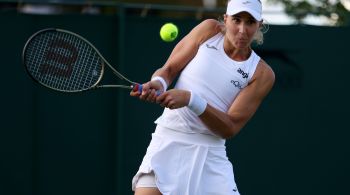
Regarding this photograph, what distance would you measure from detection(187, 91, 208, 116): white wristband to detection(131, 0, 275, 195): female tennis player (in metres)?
0.11

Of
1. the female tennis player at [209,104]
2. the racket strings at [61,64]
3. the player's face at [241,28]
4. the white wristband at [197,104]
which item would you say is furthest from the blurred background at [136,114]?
the white wristband at [197,104]

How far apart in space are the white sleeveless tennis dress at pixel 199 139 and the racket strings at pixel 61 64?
553 millimetres

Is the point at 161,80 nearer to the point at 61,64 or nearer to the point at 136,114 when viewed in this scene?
the point at 61,64

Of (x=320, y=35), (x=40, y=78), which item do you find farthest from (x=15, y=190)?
(x=320, y=35)

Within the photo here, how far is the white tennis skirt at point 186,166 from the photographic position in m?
4.25

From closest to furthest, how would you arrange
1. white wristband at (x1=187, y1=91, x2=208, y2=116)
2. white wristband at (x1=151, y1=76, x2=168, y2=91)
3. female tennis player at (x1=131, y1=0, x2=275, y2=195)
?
1. white wristband at (x1=187, y1=91, x2=208, y2=116)
2. white wristband at (x1=151, y1=76, x2=168, y2=91)
3. female tennis player at (x1=131, y1=0, x2=275, y2=195)

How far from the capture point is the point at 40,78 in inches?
181

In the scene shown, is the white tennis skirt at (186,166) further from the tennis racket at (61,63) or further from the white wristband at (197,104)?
the tennis racket at (61,63)

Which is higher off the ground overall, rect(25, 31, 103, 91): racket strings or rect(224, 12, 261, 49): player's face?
rect(224, 12, 261, 49): player's face

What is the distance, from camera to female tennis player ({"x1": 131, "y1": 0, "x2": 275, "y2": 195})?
422cm

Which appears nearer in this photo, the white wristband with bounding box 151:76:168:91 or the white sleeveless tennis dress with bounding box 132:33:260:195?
the white wristband with bounding box 151:76:168:91

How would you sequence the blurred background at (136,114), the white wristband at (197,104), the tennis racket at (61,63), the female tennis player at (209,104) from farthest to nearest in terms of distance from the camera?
the blurred background at (136,114), the tennis racket at (61,63), the female tennis player at (209,104), the white wristband at (197,104)

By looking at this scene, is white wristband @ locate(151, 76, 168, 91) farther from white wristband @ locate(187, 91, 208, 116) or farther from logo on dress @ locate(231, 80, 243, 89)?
logo on dress @ locate(231, 80, 243, 89)

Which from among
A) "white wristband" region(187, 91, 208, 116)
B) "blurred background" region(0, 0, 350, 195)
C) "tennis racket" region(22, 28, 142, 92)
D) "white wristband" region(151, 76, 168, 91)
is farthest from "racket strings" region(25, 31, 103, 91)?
"blurred background" region(0, 0, 350, 195)
